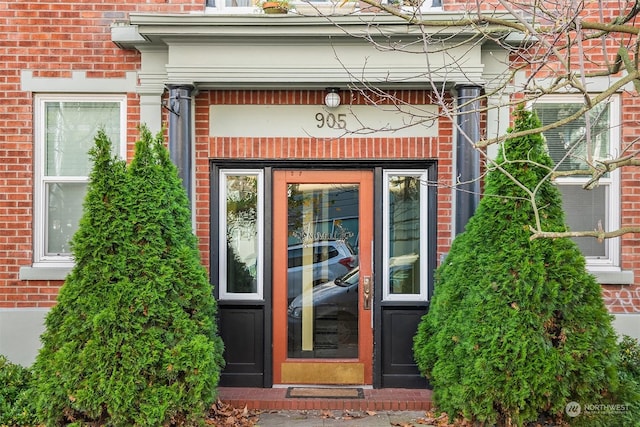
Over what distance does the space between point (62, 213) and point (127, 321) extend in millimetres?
2191

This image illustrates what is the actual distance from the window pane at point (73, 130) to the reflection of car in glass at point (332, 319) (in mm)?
2722

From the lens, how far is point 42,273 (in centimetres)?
615

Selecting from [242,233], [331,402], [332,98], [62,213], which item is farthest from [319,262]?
[62,213]

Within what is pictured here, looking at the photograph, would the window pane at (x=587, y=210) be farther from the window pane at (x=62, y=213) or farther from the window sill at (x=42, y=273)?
the window sill at (x=42, y=273)

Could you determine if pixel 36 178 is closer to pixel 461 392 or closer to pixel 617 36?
pixel 461 392

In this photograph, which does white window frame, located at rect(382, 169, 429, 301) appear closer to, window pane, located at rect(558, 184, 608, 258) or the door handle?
the door handle

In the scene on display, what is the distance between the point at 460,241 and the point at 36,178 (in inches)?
175

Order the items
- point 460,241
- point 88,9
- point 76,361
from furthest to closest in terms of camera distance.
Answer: point 88,9
point 460,241
point 76,361

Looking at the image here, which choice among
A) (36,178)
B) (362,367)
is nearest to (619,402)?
(362,367)

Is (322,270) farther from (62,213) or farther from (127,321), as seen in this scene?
(62,213)

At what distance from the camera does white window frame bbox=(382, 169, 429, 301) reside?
638 centimetres

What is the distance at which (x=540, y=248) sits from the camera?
500cm

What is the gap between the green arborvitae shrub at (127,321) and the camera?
470 cm

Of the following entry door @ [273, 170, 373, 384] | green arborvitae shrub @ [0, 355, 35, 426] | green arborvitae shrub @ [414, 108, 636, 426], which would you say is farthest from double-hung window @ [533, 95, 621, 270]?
green arborvitae shrub @ [0, 355, 35, 426]
